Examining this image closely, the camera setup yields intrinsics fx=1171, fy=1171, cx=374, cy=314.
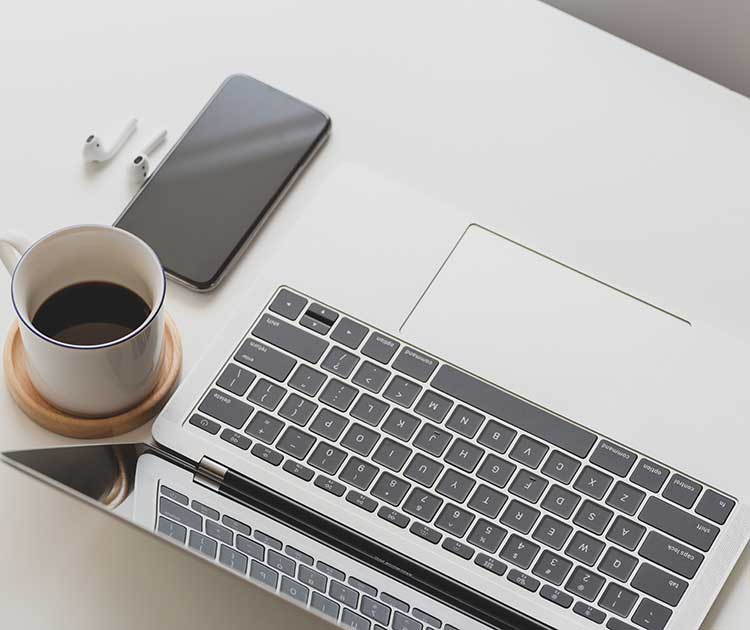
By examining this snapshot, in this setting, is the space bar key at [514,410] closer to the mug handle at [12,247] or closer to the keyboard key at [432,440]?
the keyboard key at [432,440]

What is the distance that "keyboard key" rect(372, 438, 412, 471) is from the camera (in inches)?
30.1

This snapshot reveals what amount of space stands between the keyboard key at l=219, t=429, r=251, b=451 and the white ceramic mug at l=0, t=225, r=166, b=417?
6cm

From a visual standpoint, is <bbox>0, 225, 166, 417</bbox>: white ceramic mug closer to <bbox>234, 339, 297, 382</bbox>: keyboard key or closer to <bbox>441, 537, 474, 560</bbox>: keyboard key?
<bbox>234, 339, 297, 382</bbox>: keyboard key

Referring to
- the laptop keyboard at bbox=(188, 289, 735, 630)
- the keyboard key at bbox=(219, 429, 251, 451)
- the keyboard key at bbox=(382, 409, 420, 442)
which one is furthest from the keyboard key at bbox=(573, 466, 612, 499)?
the keyboard key at bbox=(219, 429, 251, 451)

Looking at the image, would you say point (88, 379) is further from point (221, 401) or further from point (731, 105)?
point (731, 105)

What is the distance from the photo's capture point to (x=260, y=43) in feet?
3.20

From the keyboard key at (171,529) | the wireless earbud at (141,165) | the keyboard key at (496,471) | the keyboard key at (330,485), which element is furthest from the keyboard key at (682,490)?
the wireless earbud at (141,165)

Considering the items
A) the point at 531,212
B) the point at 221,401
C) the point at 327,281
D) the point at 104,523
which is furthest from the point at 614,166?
the point at 104,523

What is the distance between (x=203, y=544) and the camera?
29.2 inches

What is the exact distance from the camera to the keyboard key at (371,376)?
0.79 m

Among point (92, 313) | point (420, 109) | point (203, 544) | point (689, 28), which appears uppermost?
point (689, 28)

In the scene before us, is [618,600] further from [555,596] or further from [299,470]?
[299,470]

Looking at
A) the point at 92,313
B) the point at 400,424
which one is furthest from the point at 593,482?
the point at 92,313

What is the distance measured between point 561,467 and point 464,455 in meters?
0.06
